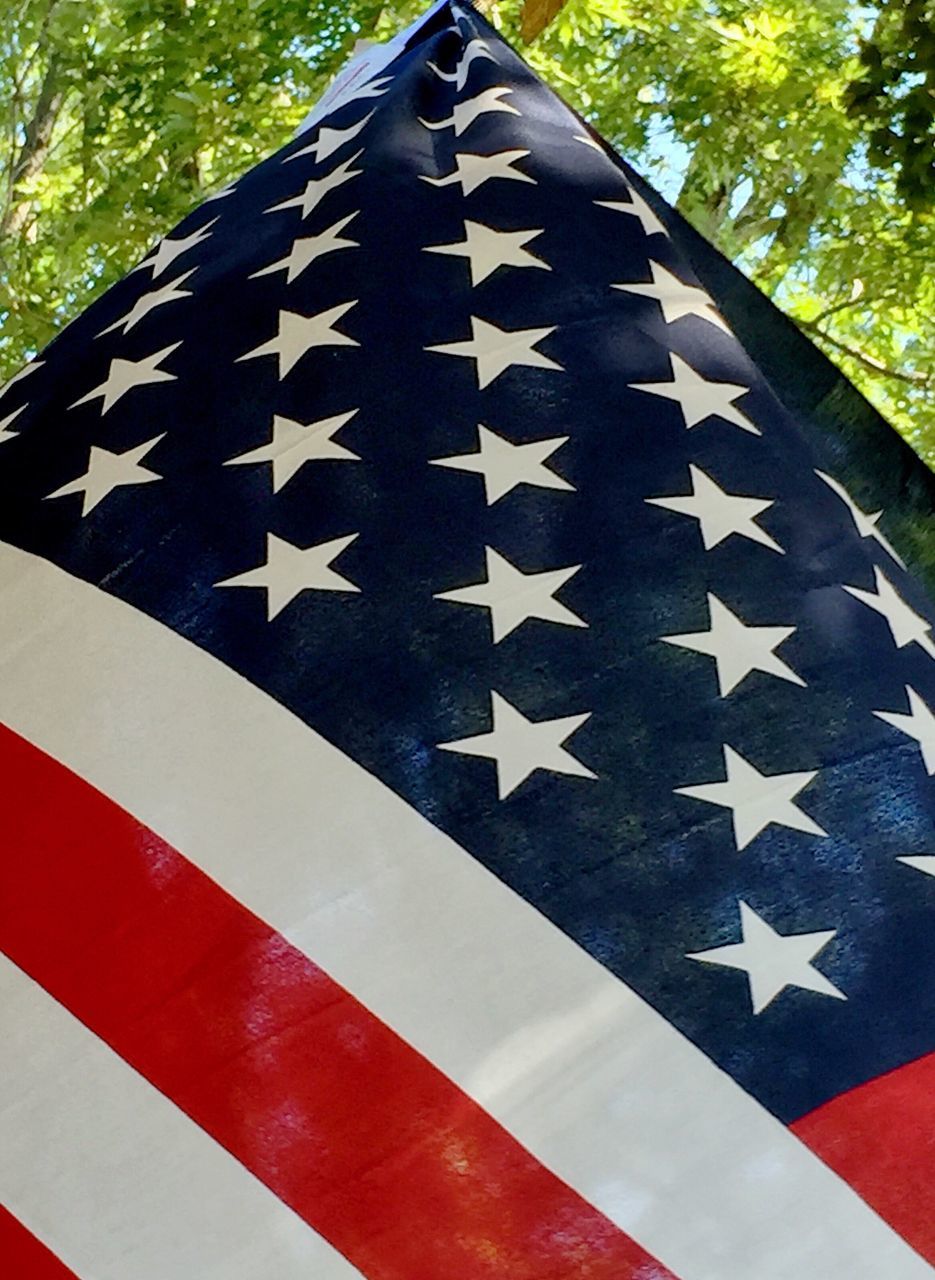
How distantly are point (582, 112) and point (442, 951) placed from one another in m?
2.98

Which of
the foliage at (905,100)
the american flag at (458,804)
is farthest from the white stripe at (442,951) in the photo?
the foliage at (905,100)

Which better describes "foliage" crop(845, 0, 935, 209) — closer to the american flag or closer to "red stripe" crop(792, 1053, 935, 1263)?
the american flag

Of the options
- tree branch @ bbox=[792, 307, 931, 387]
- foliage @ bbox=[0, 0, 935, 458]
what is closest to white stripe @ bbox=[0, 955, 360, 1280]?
foliage @ bbox=[0, 0, 935, 458]

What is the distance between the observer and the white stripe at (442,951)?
917 millimetres

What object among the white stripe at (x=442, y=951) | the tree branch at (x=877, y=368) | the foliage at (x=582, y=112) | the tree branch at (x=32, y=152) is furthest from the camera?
the tree branch at (x=32, y=152)

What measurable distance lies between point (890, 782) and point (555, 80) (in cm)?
286

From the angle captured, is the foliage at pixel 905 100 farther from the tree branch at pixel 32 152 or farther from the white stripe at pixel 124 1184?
the tree branch at pixel 32 152

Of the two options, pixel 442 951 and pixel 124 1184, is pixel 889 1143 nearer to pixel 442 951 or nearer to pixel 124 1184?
pixel 442 951

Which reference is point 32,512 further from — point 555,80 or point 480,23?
point 555,80

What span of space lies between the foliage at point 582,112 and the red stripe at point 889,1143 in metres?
2.61

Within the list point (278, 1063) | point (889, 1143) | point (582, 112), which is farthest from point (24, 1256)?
point (582, 112)

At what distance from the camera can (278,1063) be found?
3.29 ft

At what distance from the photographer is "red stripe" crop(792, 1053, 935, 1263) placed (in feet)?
3.02

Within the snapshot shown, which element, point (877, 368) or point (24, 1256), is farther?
point (877, 368)
